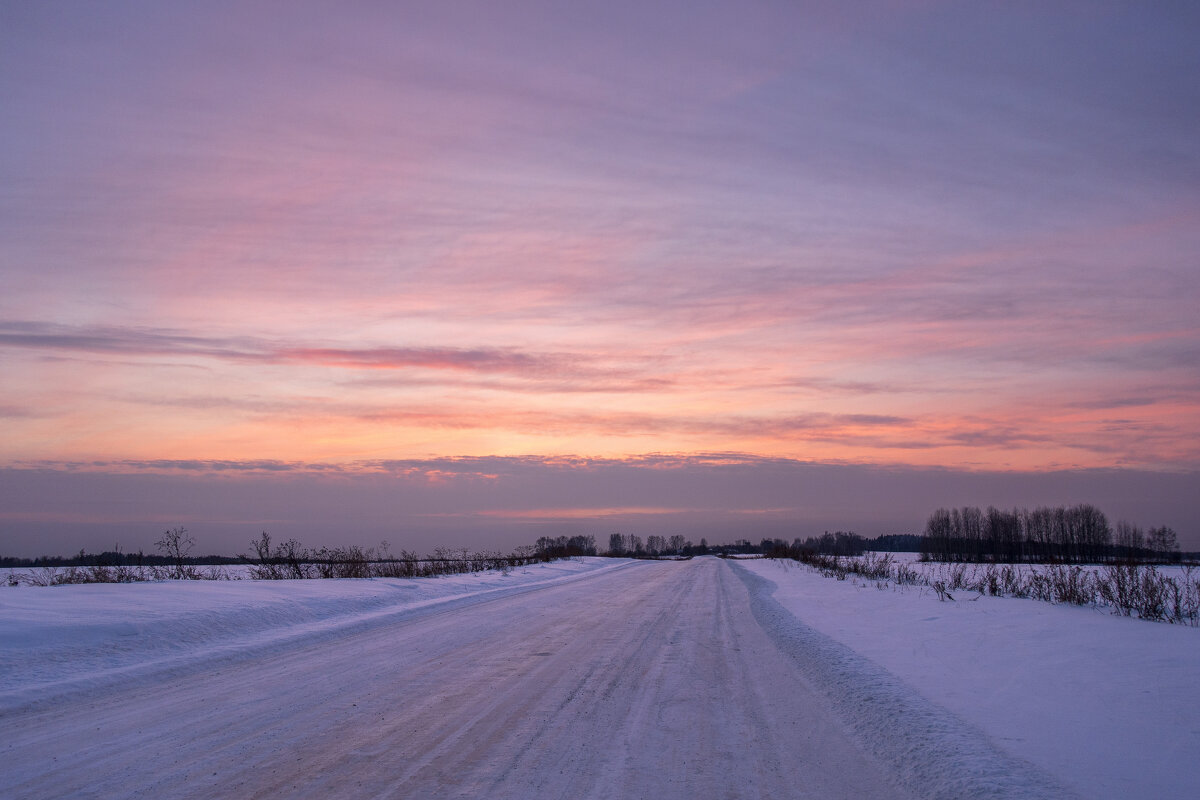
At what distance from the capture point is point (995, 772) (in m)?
5.30

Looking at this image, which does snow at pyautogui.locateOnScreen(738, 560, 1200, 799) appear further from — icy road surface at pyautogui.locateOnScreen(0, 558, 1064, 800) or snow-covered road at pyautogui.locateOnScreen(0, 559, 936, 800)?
snow-covered road at pyautogui.locateOnScreen(0, 559, 936, 800)

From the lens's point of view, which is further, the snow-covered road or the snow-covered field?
the snow-covered field

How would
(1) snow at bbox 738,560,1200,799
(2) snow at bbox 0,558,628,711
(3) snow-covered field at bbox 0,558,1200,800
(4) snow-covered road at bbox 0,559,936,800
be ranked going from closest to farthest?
(4) snow-covered road at bbox 0,559,936,800 < (3) snow-covered field at bbox 0,558,1200,800 < (1) snow at bbox 738,560,1200,799 < (2) snow at bbox 0,558,628,711

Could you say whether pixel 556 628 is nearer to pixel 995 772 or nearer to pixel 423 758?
pixel 423 758

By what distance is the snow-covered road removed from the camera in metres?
4.99

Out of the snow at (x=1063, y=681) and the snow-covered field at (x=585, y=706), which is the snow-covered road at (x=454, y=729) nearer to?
the snow-covered field at (x=585, y=706)

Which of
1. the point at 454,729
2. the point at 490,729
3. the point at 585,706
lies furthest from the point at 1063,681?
the point at 454,729

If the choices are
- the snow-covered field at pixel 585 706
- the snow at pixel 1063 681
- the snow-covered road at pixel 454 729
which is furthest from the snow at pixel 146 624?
the snow at pixel 1063 681

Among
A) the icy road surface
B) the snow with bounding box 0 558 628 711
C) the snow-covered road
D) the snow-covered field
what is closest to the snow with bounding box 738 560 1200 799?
the snow-covered field

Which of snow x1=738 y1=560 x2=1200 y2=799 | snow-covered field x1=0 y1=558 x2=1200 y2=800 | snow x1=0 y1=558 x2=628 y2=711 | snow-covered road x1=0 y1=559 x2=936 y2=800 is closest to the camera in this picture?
snow-covered road x1=0 y1=559 x2=936 y2=800

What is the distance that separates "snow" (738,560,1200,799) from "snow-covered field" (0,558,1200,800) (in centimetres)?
4

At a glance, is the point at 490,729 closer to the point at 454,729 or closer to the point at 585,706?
the point at 454,729

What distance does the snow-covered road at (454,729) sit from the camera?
499cm

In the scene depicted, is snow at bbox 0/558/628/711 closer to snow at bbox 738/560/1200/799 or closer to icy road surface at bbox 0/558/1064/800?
icy road surface at bbox 0/558/1064/800
